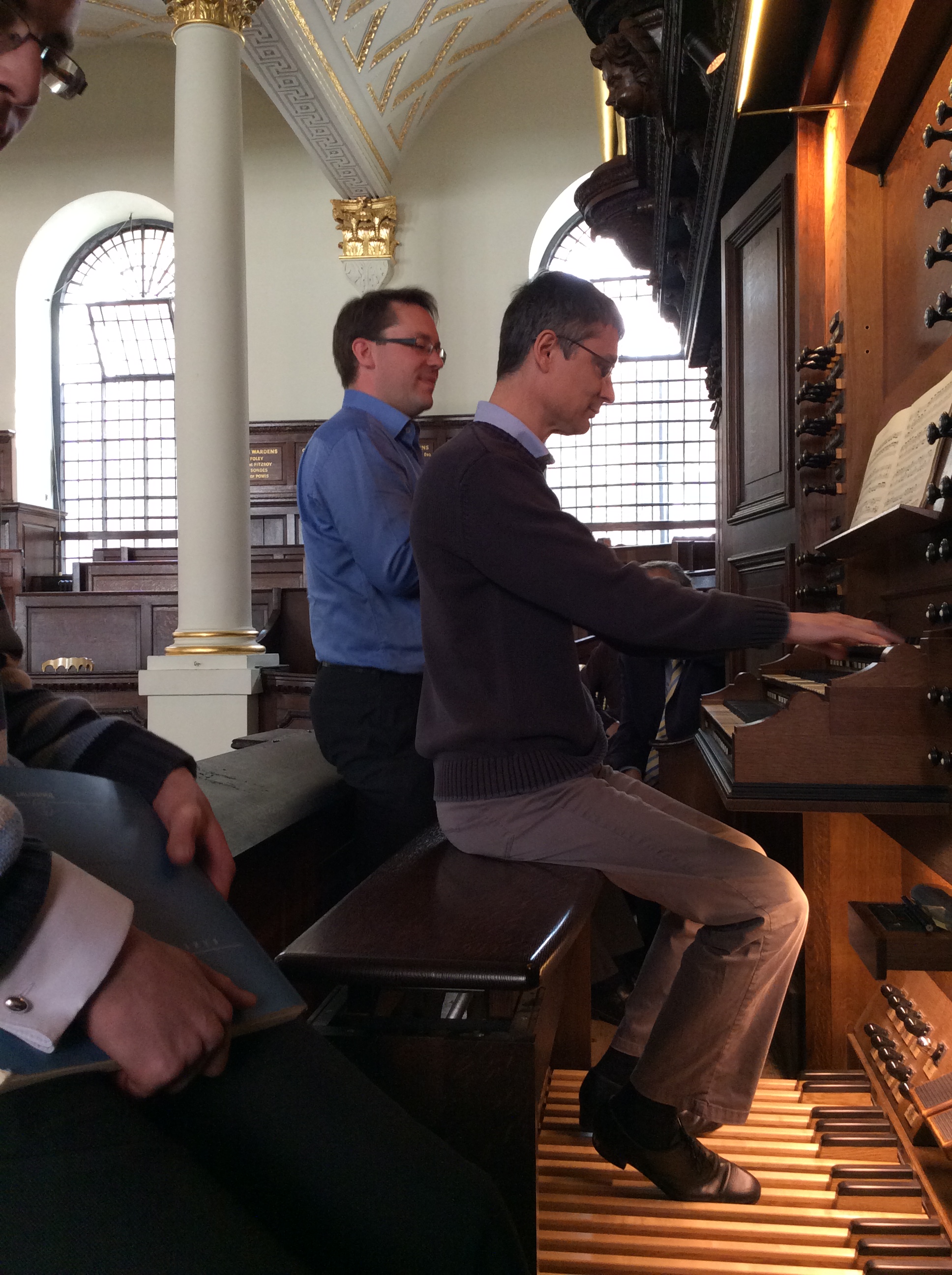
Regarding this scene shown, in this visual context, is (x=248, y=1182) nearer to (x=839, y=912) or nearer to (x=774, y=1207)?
(x=774, y=1207)

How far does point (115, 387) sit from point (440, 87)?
18.1 feet

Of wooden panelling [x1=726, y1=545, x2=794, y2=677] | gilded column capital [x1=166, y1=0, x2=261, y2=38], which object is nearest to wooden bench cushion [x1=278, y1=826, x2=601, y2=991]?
wooden panelling [x1=726, y1=545, x2=794, y2=677]

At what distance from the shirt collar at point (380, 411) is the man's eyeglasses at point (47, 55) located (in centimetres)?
140

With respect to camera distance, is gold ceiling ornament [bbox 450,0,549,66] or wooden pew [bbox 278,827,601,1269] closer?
wooden pew [bbox 278,827,601,1269]

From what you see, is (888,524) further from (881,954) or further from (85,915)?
(85,915)

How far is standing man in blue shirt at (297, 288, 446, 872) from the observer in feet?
7.39

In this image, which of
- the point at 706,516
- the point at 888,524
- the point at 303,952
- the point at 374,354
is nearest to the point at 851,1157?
the point at 888,524

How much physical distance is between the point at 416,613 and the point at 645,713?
1.47 metres

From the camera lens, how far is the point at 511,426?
1.96m

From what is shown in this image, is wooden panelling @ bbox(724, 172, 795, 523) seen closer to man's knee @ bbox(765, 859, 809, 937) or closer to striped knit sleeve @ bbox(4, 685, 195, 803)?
man's knee @ bbox(765, 859, 809, 937)

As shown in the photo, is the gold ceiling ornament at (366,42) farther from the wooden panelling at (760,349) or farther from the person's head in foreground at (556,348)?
the person's head in foreground at (556,348)

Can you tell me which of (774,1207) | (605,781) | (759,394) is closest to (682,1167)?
(774,1207)

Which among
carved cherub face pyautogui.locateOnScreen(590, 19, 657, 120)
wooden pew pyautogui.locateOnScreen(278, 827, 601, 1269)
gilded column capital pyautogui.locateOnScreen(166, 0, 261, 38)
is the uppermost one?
gilded column capital pyautogui.locateOnScreen(166, 0, 261, 38)

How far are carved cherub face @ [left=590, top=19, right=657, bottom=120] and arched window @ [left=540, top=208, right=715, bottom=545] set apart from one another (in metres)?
8.59
